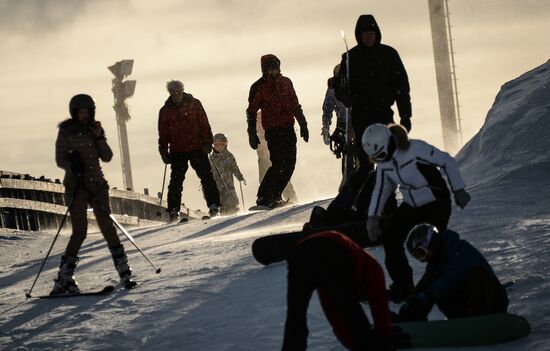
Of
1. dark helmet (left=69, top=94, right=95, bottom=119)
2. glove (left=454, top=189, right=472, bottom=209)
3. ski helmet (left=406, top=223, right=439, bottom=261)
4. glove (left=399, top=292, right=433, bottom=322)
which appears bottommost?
glove (left=399, top=292, right=433, bottom=322)

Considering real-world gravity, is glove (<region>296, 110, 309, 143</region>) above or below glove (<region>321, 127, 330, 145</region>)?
above

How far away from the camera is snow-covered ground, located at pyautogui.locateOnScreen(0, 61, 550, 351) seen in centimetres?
818

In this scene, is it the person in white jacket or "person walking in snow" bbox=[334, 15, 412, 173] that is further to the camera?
"person walking in snow" bbox=[334, 15, 412, 173]

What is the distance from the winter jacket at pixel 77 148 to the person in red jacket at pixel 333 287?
463 cm

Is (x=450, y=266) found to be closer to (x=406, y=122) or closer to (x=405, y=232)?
(x=405, y=232)

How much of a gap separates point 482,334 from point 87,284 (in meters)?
A: 5.23

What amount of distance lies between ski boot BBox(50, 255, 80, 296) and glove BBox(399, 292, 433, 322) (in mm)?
4096

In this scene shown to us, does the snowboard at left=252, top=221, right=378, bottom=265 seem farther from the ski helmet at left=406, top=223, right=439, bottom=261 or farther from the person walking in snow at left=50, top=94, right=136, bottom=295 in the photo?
the ski helmet at left=406, top=223, right=439, bottom=261

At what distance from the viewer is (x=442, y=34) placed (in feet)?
92.4

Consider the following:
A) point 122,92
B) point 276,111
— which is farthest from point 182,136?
point 122,92

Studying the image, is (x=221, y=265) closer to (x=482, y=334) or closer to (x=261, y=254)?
(x=261, y=254)

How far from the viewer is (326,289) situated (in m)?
5.78

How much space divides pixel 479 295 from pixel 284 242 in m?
3.37

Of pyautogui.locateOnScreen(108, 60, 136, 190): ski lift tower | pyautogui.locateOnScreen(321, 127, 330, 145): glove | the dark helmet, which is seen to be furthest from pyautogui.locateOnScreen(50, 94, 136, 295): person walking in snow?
pyautogui.locateOnScreen(108, 60, 136, 190): ski lift tower
